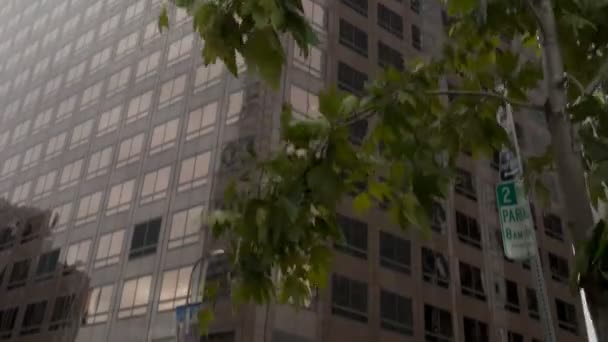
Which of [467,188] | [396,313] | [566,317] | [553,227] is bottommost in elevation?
[396,313]

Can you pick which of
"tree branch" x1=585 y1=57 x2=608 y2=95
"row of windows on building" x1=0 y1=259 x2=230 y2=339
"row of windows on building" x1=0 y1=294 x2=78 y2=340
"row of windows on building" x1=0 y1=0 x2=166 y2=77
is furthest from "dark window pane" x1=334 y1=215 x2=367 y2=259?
"tree branch" x1=585 y1=57 x2=608 y2=95

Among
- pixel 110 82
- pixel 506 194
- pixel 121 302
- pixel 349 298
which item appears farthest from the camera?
pixel 110 82

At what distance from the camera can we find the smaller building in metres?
38.3

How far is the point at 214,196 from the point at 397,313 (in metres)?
11.4

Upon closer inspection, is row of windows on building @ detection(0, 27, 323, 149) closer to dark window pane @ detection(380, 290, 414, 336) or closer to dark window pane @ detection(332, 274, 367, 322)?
dark window pane @ detection(332, 274, 367, 322)

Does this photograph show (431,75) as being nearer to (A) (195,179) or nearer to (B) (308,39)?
(B) (308,39)

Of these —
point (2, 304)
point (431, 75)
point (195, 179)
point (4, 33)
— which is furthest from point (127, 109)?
point (431, 75)

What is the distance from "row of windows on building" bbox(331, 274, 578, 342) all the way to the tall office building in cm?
9

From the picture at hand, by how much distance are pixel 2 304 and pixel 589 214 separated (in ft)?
157

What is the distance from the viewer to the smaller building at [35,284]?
3828 cm

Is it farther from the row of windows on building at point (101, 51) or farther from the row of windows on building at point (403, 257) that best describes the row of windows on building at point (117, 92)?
the row of windows on building at point (403, 257)

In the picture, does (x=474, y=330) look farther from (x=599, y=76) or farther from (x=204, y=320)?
(x=599, y=76)

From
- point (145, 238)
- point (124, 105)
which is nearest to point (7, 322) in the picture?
point (145, 238)

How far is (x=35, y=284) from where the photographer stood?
140 feet
